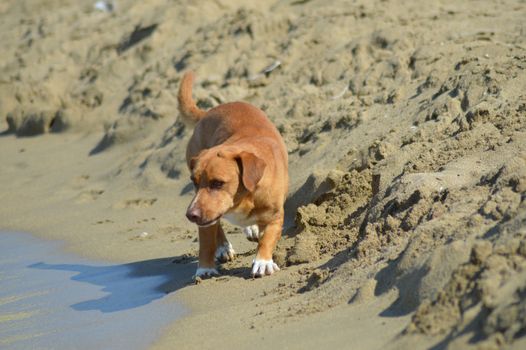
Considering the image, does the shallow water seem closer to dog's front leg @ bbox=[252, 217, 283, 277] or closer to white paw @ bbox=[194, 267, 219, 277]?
white paw @ bbox=[194, 267, 219, 277]

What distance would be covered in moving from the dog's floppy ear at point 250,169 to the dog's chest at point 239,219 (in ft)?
1.00

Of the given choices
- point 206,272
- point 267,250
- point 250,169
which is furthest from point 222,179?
point 206,272

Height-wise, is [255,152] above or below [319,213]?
above

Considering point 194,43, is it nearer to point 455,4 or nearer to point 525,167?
point 455,4

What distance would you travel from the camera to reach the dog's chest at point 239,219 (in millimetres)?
5921

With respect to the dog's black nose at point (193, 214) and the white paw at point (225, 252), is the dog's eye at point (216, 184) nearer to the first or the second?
the dog's black nose at point (193, 214)

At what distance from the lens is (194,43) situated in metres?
12.7

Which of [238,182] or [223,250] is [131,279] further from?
[238,182]

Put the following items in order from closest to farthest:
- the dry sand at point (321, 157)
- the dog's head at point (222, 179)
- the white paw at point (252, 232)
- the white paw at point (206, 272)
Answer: the dry sand at point (321, 157)
the dog's head at point (222, 179)
the white paw at point (206, 272)
the white paw at point (252, 232)

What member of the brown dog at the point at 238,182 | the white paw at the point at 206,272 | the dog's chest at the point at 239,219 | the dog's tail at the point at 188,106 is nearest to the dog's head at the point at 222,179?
the brown dog at the point at 238,182

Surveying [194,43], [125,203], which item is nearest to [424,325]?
[125,203]

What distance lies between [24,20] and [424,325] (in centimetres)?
1827

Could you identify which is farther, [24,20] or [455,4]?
[24,20]

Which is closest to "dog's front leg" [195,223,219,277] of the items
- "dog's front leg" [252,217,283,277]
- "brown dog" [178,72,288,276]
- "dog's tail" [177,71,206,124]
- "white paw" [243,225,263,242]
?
"brown dog" [178,72,288,276]
